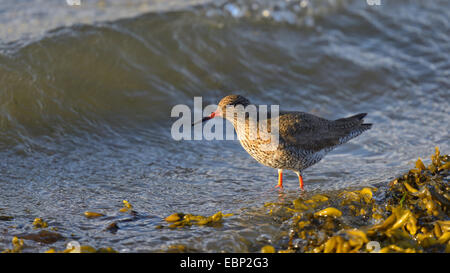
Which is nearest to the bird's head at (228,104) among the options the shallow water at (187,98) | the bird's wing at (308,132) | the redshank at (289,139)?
the redshank at (289,139)

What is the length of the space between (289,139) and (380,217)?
1.32 metres

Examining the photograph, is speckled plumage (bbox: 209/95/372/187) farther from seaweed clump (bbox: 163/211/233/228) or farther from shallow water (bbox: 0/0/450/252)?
seaweed clump (bbox: 163/211/233/228)

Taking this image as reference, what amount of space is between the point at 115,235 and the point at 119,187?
1186mm

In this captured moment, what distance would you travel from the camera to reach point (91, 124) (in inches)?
256

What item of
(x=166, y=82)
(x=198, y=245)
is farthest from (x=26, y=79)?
(x=198, y=245)

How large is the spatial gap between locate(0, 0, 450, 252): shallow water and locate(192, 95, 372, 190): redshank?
1.11 ft

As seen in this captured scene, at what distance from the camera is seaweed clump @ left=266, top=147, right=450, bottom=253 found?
3570 millimetres

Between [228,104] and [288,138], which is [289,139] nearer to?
[288,138]

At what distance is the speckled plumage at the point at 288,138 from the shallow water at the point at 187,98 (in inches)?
13.6

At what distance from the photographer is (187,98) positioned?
7492mm

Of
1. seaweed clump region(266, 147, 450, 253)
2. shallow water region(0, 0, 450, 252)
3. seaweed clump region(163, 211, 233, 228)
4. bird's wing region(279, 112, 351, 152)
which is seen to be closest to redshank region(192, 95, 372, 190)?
bird's wing region(279, 112, 351, 152)

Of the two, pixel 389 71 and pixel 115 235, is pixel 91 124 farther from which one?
pixel 389 71

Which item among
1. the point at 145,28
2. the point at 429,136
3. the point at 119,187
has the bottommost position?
the point at 119,187

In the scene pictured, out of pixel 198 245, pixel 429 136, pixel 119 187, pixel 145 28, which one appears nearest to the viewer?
pixel 198 245
